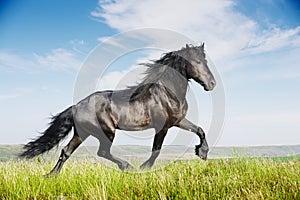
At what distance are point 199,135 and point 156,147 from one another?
2.74 feet

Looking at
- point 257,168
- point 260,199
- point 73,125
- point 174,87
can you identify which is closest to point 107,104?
point 73,125

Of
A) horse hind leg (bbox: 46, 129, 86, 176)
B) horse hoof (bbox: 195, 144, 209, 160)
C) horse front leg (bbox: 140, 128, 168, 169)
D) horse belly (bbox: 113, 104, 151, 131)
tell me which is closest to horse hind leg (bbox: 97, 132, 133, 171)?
horse belly (bbox: 113, 104, 151, 131)

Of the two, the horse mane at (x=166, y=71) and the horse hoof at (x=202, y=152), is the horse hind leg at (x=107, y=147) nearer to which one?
the horse mane at (x=166, y=71)

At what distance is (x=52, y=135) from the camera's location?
6703 millimetres

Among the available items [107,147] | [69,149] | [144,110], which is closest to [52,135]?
[69,149]

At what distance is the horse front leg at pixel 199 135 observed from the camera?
6.51m

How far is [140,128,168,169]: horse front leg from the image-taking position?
6.30 m

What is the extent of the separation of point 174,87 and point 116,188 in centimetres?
258

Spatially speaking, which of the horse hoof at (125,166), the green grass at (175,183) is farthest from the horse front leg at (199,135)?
the horse hoof at (125,166)

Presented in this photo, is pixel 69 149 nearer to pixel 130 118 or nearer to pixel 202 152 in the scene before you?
pixel 130 118

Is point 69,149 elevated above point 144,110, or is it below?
below

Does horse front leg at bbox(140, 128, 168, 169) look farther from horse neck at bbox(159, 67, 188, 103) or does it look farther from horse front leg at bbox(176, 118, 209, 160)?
horse neck at bbox(159, 67, 188, 103)

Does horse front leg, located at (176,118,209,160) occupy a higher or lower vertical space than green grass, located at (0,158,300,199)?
higher

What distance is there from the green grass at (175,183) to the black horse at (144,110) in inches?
28.2
